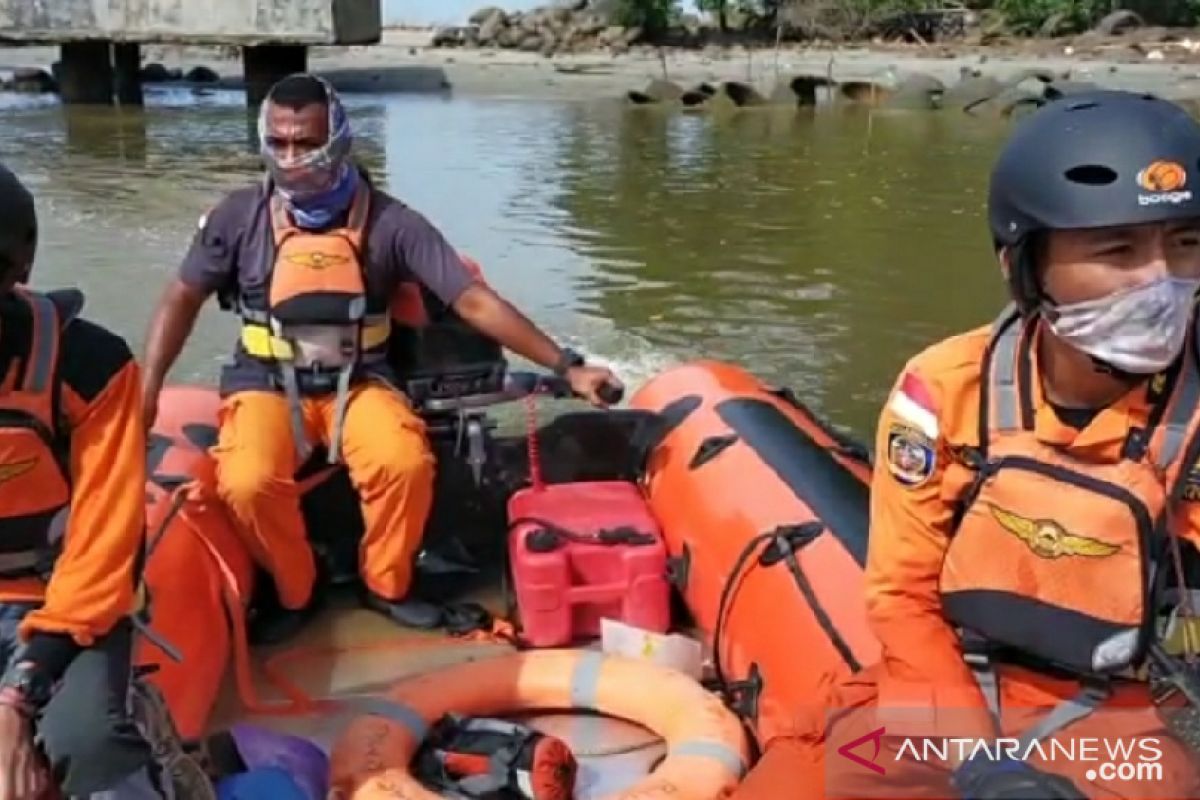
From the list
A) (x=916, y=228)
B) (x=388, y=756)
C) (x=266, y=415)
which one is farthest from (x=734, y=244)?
(x=388, y=756)

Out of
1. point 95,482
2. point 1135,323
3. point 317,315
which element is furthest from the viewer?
point 317,315

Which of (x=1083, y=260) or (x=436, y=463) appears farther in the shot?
(x=436, y=463)

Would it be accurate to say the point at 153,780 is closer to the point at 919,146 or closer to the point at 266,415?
the point at 266,415

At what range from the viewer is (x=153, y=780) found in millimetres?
2248

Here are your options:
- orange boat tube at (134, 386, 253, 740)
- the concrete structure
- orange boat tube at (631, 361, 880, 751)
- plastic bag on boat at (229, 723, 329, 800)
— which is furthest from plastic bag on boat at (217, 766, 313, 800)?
the concrete structure

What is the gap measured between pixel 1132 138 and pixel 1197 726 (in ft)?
2.34

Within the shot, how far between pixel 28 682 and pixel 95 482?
283 mm

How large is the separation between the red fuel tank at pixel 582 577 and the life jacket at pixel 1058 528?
1.44m

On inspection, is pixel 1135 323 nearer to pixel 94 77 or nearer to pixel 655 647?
pixel 655 647

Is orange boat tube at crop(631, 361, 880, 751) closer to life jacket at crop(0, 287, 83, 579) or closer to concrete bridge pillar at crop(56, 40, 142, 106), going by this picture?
life jacket at crop(0, 287, 83, 579)

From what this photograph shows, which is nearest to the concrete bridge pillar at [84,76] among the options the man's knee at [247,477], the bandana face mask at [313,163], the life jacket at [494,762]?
the bandana face mask at [313,163]

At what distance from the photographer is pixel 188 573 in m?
3.09

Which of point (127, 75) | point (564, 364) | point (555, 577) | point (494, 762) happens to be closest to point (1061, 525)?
point (494, 762)

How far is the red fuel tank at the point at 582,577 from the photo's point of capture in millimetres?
3385
